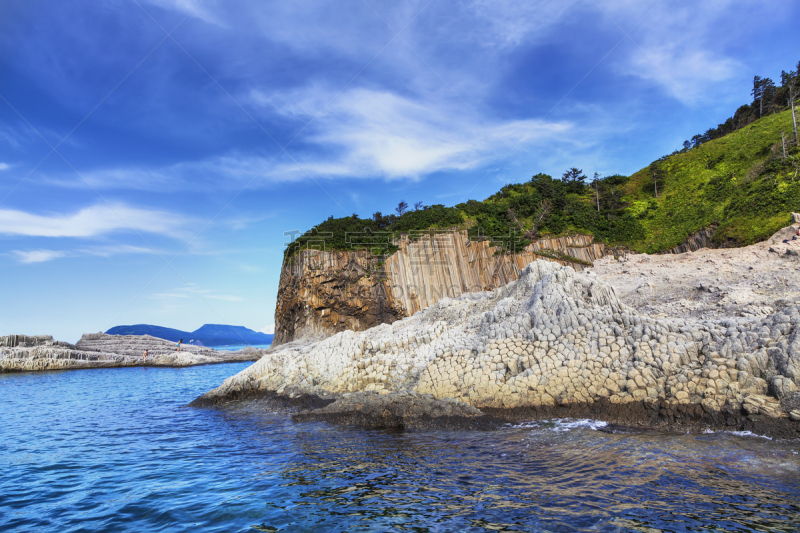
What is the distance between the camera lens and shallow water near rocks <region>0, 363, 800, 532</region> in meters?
5.28

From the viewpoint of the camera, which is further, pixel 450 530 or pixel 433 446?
pixel 433 446

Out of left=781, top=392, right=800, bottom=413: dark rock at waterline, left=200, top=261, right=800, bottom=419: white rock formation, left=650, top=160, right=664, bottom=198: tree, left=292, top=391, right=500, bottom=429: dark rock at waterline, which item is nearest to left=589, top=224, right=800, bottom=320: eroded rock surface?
left=200, top=261, right=800, bottom=419: white rock formation

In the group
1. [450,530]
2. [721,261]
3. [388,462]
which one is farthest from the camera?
[721,261]

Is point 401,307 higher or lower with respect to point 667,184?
lower

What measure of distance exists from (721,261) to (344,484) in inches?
1018

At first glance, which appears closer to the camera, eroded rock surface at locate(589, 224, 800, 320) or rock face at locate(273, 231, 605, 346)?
eroded rock surface at locate(589, 224, 800, 320)

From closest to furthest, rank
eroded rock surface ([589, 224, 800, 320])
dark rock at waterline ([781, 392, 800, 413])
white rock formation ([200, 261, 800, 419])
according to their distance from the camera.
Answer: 1. dark rock at waterline ([781, 392, 800, 413])
2. white rock formation ([200, 261, 800, 419])
3. eroded rock surface ([589, 224, 800, 320])

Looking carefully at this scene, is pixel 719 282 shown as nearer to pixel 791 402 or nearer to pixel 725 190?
pixel 791 402

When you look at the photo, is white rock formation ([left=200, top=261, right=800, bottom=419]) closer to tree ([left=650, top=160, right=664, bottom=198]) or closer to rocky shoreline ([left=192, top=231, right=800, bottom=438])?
rocky shoreline ([left=192, top=231, right=800, bottom=438])

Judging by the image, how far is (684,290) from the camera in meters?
18.9

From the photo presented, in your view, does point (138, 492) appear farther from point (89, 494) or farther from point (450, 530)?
point (450, 530)

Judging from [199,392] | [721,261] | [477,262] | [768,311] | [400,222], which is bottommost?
[199,392]

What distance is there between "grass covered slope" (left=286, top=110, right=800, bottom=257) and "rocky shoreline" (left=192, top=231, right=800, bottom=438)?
993 inches

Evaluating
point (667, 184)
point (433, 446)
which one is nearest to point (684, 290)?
point (433, 446)
